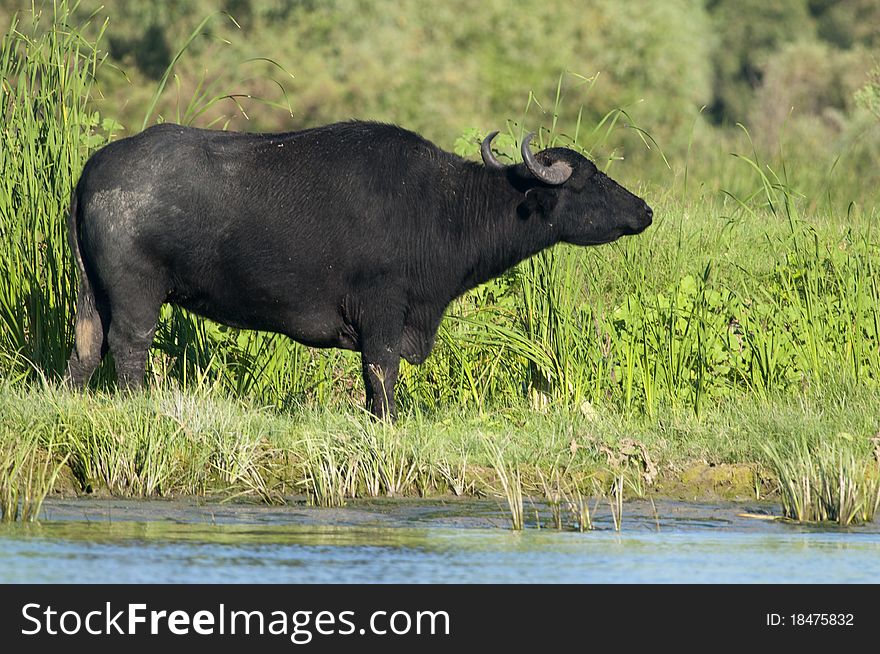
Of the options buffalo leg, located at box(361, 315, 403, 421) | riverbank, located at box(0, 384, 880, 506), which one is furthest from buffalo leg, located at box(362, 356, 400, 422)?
riverbank, located at box(0, 384, 880, 506)

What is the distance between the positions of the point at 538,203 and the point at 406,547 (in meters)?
3.44

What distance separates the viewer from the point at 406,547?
23.6ft

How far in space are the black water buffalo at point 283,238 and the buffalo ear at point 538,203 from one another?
113 millimetres

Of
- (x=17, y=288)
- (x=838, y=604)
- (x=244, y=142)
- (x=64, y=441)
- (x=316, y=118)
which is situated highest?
(x=316, y=118)

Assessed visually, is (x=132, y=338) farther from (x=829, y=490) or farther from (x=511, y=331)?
(x=829, y=490)

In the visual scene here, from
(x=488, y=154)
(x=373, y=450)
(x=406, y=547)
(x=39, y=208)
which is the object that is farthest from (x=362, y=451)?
(x=39, y=208)

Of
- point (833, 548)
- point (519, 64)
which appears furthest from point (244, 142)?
point (519, 64)

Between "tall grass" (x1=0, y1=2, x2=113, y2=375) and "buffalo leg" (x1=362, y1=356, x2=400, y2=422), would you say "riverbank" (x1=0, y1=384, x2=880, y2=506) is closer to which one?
"buffalo leg" (x1=362, y1=356, x2=400, y2=422)

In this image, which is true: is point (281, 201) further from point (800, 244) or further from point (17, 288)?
point (800, 244)

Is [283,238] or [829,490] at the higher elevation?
[283,238]

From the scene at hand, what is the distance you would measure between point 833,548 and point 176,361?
4.79 meters

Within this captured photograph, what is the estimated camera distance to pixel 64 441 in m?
8.48

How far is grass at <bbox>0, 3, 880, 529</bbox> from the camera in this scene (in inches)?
334

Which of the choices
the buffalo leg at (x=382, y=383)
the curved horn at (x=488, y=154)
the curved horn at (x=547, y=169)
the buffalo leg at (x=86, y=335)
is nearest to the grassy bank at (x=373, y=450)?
the buffalo leg at (x=382, y=383)
